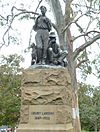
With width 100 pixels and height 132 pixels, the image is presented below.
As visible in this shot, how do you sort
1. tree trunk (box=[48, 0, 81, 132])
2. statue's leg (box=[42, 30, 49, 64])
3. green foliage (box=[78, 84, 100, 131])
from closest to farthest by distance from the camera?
statue's leg (box=[42, 30, 49, 64]), tree trunk (box=[48, 0, 81, 132]), green foliage (box=[78, 84, 100, 131])

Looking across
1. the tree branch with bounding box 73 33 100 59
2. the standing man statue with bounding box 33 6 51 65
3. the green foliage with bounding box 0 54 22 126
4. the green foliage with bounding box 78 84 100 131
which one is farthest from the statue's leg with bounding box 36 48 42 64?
the green foliage with bounding box 78 84 100 131

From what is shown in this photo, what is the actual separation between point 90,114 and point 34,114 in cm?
3239

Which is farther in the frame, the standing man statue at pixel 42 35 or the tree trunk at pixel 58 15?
the tree trunk at pixel 58 15

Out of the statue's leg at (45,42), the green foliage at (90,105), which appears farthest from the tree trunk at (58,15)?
the green foliage at (90,105)

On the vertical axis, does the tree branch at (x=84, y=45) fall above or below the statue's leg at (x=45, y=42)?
above

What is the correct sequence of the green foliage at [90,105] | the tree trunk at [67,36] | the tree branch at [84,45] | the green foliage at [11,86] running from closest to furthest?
the tree trunk at [67,36] → the tree branch at [84,45] → the green foliage at [11,86] → the green foliage at [90,105]

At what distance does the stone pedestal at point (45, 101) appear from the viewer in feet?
36.5

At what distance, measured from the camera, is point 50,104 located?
1129 cm

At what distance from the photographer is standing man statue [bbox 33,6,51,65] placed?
1173 centimetres

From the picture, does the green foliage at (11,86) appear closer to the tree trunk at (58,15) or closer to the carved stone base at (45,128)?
the tree trunk at (58,15)

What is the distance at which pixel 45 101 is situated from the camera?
11.3m

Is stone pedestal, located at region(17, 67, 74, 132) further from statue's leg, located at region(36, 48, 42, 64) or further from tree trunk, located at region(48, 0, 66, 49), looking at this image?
tree trunk, located at region(48, 0, 66, 49)

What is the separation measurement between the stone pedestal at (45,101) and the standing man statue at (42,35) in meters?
0.39

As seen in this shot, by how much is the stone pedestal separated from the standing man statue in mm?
390
